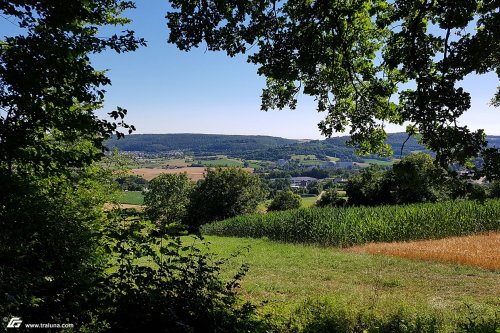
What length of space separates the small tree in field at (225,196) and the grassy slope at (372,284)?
142ft

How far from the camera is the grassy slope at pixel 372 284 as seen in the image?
8.20 m

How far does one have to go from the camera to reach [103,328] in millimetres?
4391

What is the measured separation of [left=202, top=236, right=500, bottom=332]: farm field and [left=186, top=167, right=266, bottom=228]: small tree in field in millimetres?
42796

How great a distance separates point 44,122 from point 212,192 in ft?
185

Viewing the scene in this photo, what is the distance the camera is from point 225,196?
200ft

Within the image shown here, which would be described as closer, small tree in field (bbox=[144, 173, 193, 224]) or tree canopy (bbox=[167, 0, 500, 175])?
tree canopy (bbox=[167, 0, 500, 175])

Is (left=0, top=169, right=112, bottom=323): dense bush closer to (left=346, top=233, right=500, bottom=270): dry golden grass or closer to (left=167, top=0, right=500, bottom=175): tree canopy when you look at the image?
(left=167, top=0, right=500, bottom=175): tree canopy

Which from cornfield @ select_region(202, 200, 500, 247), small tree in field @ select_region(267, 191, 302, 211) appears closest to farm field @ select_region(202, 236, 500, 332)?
cornfield @ select_region(202, 200, 500, 247)

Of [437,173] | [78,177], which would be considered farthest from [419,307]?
[78,177]

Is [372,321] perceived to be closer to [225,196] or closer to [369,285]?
[369,285]

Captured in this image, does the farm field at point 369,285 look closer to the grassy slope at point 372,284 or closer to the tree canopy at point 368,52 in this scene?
the grassy slope at point 372,284

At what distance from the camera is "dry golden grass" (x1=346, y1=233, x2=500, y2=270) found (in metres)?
15.0

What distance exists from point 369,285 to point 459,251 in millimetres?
8800

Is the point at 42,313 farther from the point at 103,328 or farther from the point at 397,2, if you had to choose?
the point at 397,2
